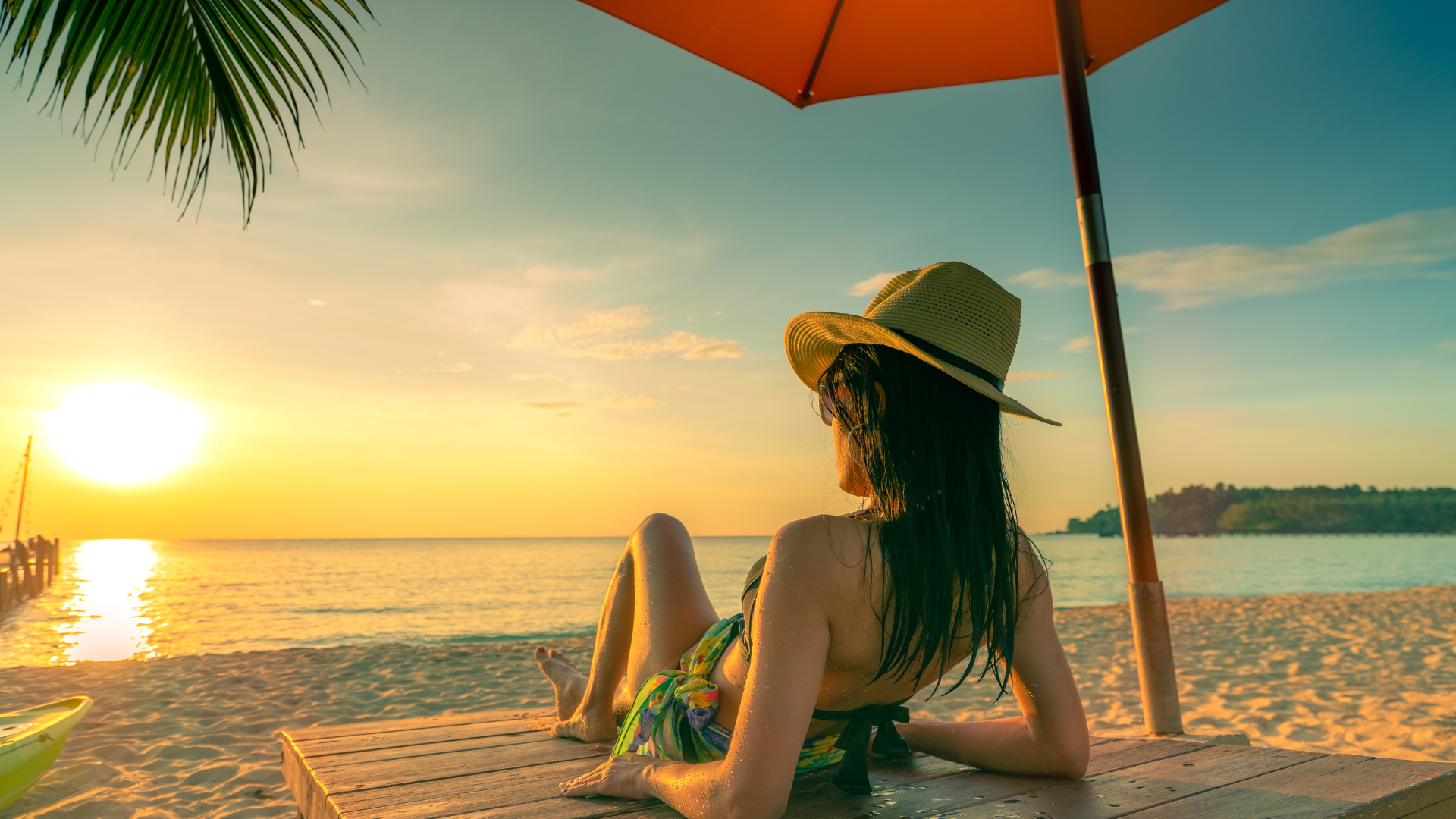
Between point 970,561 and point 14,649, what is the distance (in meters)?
16.9

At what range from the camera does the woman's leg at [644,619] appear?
1.87 meters

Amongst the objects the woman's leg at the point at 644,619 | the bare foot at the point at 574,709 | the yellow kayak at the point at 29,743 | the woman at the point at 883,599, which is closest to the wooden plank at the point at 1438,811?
the woman at the point at 883,599

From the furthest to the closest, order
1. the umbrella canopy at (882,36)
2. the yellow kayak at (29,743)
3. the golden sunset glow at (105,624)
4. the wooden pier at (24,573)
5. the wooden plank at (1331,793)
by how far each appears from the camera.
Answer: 1. the wooden pier at (24,573)
2. the golden sunset glow at (105,624)
3. the yellow kayak at (29,743)
4. the umbrella canopy at (882,36)
5. the wooden plank at (1331,793)

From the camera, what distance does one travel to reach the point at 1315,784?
155 centimetres

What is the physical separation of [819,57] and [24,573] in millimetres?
23925

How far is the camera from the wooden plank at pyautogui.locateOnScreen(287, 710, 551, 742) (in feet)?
7.38

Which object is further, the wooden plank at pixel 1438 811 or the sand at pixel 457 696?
the sand at pixel 457 696

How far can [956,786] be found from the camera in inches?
63.2

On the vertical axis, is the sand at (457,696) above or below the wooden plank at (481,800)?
below

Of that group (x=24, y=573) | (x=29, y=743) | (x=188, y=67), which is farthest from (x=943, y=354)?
(x=24, y=573)

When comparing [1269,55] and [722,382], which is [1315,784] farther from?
[722,382]

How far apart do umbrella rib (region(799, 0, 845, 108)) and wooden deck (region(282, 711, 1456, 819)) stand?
111 inches

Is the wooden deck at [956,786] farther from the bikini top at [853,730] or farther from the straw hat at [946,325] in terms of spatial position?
the straw hat at [946,325]

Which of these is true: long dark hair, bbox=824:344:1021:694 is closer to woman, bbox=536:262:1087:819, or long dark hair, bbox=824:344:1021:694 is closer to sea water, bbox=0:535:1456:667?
woman, bbox=536:262:1087:819
